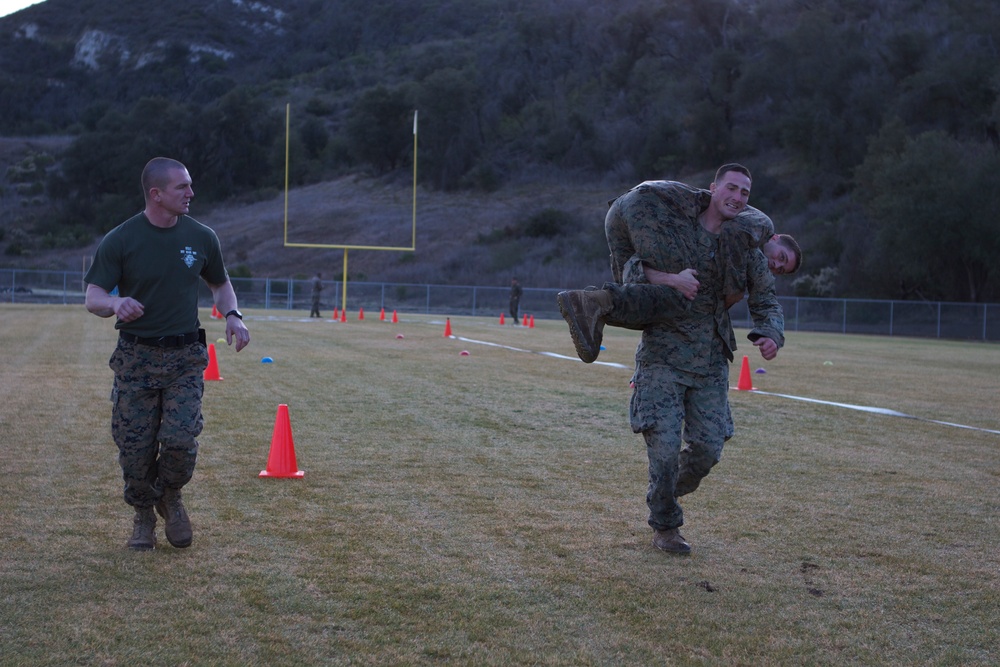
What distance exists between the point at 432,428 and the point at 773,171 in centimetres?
5942

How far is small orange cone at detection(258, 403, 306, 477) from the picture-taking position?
707 cm

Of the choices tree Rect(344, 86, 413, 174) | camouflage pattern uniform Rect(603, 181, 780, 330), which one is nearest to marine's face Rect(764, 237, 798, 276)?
camouflage pattern uniform Rect(603, 181, 780, 330)

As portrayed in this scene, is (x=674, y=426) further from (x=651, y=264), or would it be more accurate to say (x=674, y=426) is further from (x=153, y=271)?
(x=153, y=271)

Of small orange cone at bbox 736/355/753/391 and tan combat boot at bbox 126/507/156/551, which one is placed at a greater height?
small orange cone at bbox 736/355/753/391

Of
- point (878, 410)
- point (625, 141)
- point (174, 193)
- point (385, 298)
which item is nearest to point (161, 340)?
point (174, 193)

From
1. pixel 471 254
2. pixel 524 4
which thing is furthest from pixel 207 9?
pixel 471 254

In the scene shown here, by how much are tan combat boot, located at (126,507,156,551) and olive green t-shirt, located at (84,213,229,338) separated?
2.96ft

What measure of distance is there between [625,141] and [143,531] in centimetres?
6781

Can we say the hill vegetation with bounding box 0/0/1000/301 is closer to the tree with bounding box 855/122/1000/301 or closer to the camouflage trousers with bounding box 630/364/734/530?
the tree with bounding box 855/122/1000/301

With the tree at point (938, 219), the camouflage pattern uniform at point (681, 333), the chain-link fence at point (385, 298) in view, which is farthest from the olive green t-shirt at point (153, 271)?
the tree at point (938, 219)

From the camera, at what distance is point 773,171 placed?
65.5m

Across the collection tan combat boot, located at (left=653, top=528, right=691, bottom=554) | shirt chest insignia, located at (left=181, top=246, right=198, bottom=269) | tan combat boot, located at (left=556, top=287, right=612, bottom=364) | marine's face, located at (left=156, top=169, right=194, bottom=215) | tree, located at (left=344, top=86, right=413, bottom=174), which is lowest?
tan combat boot, located at (left=653, top=528, right=691, bottom=554)

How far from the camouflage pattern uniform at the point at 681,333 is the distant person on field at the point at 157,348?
1.95 m

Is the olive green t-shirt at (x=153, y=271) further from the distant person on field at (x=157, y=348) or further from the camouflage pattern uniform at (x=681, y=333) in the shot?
the camouflage pattern uniform at (x=681, y=333)
